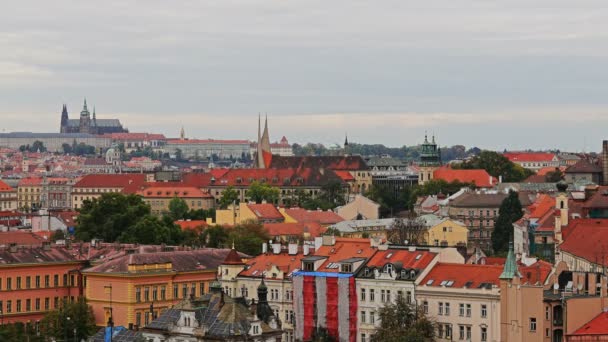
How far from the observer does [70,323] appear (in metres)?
83.5

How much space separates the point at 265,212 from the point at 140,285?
66.8m

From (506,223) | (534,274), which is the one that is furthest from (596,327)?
(506,223)

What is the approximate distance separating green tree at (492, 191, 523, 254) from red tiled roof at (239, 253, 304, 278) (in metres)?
36.0

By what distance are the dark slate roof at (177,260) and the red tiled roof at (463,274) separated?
19.0 m

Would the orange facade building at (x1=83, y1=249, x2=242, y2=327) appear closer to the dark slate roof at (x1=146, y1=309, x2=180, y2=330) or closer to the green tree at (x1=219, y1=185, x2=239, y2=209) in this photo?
the dark slate roof at (x1=146, y1=309, x2=180, y2=330)

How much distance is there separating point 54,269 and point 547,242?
33231mm

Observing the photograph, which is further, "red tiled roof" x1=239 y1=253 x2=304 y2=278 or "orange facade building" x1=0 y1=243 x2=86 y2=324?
"orange facade building" x1=0 y1=243 x2=86 y2=324

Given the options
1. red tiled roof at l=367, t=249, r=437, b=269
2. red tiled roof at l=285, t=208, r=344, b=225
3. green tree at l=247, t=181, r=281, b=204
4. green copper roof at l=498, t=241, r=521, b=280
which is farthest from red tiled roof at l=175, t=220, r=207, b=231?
green copper roof at l=498, t=241, r=521, b=280

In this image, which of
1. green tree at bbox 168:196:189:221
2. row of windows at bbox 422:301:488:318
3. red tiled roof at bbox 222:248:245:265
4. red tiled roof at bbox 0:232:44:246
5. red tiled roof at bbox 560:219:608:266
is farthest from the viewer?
green tree at bbox 168:196:189:221

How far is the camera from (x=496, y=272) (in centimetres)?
7556

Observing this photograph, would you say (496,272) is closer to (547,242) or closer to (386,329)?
(386,329)

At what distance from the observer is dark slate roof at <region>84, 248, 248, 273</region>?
9031 cm

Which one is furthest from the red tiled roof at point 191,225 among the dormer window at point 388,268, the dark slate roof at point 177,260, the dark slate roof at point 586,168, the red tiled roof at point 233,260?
the dormer window at point 388,268

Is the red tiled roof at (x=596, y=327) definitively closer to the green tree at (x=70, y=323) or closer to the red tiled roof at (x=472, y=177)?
the green tree at (x=70, y=323)
